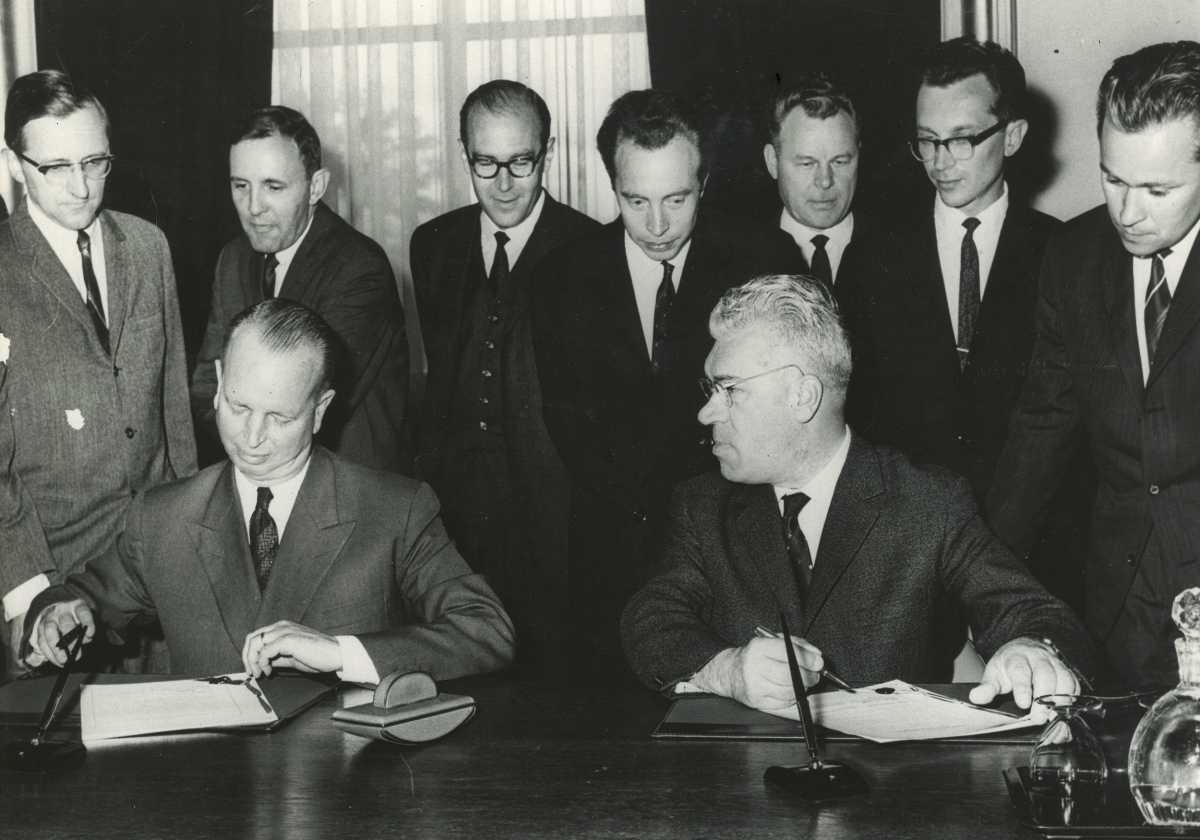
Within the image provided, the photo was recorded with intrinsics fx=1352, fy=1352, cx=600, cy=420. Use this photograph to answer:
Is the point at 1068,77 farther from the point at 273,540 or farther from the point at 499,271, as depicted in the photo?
the point at 273,540

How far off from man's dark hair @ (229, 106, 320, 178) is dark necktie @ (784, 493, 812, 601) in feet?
7.23

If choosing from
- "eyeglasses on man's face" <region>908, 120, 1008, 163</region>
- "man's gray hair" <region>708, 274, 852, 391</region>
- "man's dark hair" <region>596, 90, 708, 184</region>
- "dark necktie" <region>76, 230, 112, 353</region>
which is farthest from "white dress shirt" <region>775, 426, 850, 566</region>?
"dark necktie" <region>76, 230, 112, 353</region>

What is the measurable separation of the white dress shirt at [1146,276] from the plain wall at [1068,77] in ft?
4.40

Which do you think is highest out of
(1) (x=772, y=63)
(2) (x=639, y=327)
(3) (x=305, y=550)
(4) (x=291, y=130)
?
(1) (x=772, y=63)

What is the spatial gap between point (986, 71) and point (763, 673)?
2.29 metres

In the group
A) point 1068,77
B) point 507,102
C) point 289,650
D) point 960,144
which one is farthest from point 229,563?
point 1068,77

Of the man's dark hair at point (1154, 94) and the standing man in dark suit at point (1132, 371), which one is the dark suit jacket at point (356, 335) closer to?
the standing man in dark suit at point (1132, 371)

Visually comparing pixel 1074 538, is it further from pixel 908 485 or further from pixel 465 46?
pixel 465 46

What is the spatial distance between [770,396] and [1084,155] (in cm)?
219

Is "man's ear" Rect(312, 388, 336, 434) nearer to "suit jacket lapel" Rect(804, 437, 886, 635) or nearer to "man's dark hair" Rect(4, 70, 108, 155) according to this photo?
"suit jacket lapel" Rect(804, 437, 886, 635)

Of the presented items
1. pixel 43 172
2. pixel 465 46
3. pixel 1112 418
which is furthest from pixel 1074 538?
pixel 43 172

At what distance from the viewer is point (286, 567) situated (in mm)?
2871

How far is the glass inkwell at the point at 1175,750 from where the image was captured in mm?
1594

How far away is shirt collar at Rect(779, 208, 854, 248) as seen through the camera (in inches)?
161
